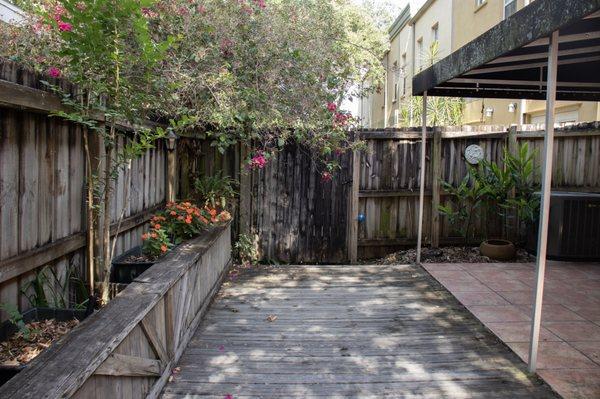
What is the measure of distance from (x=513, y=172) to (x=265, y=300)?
410 centimetres

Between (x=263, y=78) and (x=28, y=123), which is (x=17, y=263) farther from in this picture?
(x=263, y=78)

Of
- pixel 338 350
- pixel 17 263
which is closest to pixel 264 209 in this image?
pixel 338 350

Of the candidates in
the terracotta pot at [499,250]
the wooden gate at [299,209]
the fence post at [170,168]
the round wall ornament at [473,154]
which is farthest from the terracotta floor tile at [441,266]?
the fence post at [170,168]

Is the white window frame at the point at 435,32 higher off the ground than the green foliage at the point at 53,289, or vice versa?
the white window frame at the point at 435,32

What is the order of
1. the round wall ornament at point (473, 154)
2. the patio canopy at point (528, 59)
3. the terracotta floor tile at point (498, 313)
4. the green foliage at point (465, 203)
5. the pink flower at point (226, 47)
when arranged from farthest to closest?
the round wall ornament at point (473, 154) < the green foliage at point (465, 203) < the pink flower at point (226, 47) < the terracotta floor tile at point (498, 313) < the patio canopy at point (528, 59)

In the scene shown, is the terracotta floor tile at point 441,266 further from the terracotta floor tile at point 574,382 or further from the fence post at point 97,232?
the fence post at point 97,232

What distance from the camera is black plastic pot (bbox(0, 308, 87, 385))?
7.28 feet

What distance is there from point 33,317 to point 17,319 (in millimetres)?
211

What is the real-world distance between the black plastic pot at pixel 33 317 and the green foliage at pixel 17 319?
0.13ft

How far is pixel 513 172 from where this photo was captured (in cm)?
695

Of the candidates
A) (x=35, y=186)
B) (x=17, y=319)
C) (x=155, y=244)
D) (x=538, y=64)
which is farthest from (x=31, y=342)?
(x=538, y=64)

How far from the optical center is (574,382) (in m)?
3.20

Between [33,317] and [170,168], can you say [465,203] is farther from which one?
[33,317]

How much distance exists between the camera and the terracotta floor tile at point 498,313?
4395 millimetres
